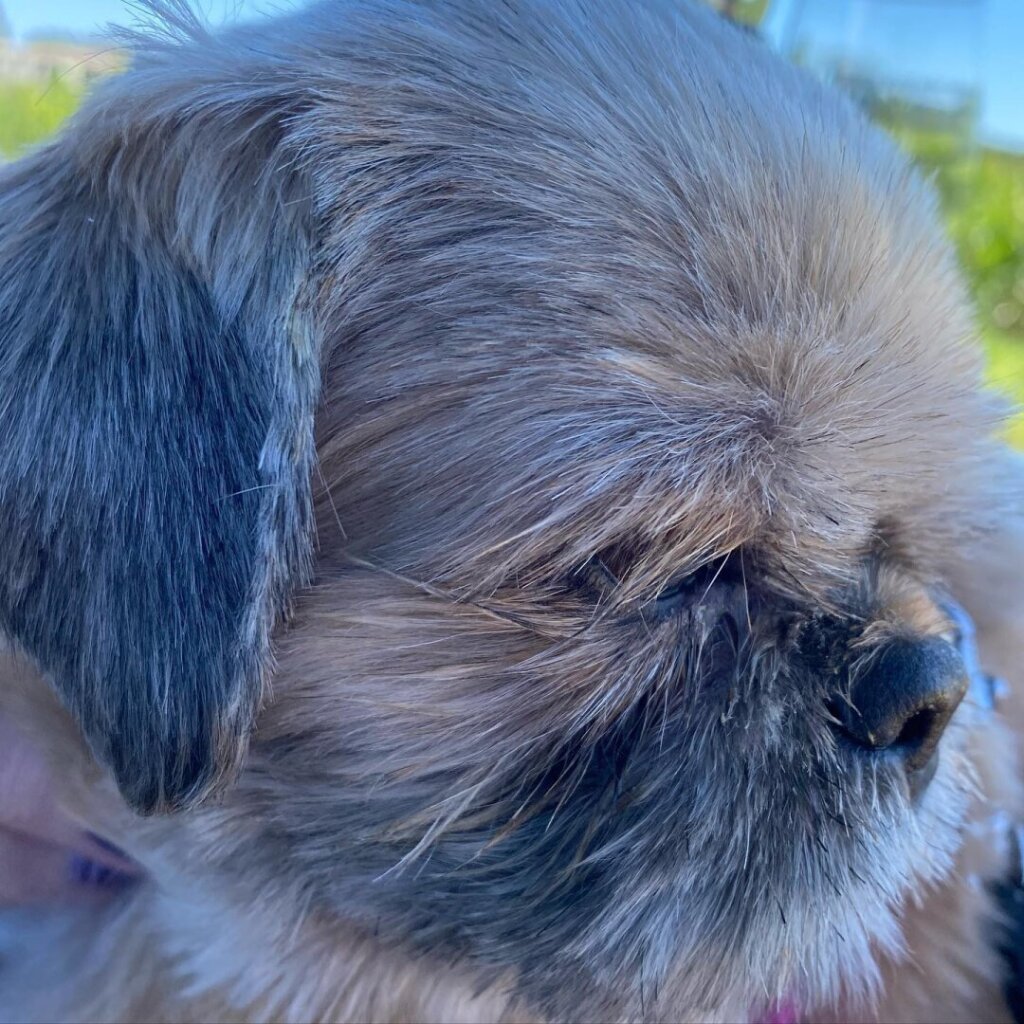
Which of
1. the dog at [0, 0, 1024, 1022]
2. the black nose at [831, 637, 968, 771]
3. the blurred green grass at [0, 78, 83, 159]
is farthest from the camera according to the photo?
the blurred green grass at [0, 78, 83, 159]

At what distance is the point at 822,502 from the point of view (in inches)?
49.1

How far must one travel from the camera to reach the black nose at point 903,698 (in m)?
1.25

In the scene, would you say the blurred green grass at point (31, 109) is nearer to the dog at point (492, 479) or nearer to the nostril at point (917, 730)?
the dog at point (492, 479)

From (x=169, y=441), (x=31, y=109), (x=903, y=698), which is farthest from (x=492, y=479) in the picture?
(x=31, y=109)

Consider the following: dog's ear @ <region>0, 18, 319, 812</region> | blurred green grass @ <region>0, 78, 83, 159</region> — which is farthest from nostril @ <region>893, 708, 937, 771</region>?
blurred green grass @ <region>0, 78, 83, 159</region>

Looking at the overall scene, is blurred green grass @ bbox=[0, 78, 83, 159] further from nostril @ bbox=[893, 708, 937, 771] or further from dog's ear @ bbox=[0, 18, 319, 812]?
nostril @ bbox=[893, 708, 937, 771]

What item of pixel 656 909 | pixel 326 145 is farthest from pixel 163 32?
pixel 656 909

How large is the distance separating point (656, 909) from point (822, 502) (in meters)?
0.54

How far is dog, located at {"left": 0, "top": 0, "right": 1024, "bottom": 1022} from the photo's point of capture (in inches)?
44.9

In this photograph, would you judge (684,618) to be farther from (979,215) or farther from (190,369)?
(979,215)

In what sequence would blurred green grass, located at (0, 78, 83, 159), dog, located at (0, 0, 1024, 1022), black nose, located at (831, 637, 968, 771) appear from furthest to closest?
blurred green grass, located at (0, 78, 83, 159)
black nose, located at (831, 637, 968, 771)
dog, located at (0, 0, 1024, 1022)

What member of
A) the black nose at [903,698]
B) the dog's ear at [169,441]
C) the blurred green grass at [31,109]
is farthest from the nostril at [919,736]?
the blurred green grass at [31,109]

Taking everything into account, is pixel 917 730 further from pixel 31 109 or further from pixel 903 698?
pixel 31 109

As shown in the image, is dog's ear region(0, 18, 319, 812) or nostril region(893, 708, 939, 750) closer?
dog's ear region(0, 18, 319, 812)
